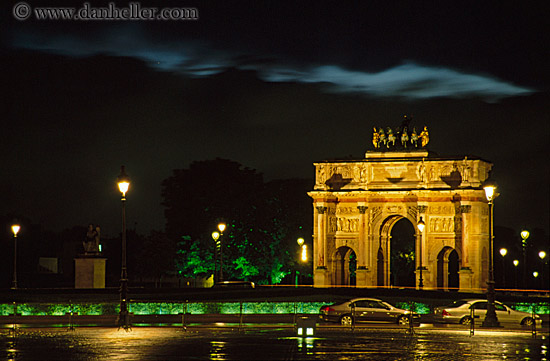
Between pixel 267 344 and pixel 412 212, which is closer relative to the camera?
pixel 267 344

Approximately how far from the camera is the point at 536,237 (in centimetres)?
19325

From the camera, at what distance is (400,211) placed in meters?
95.6

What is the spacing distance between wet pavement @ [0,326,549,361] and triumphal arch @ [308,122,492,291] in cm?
5060

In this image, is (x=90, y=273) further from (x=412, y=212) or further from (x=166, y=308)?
(x=412, y=212)

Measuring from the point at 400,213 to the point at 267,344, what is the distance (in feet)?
211

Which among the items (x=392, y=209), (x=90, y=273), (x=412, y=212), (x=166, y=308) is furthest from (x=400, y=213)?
(x=166, y=308)

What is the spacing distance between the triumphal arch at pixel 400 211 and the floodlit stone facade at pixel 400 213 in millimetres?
88

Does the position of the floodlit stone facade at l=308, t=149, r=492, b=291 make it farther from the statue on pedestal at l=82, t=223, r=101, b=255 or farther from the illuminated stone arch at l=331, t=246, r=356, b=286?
the statue on pedestal at l=82, t=223, r=101, b=255

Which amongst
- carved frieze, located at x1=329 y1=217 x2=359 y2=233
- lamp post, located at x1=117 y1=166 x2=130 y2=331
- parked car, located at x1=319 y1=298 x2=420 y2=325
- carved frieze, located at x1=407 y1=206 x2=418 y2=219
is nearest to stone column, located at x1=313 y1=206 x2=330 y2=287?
carved frieze, located at x1=329 y1=217 x2=359 y2=233

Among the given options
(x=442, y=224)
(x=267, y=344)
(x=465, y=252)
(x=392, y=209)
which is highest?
(x=392, y=209)

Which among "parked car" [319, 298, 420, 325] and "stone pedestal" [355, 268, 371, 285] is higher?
"stone pedestal" [355, 268, 371, 285]

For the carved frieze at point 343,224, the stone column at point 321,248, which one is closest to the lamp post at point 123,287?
the stone column at point 321,248

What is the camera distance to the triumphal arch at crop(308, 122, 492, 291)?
301 feet

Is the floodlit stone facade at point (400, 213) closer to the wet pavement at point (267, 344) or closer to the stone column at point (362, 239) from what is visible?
the stone column at point (362, 239)
